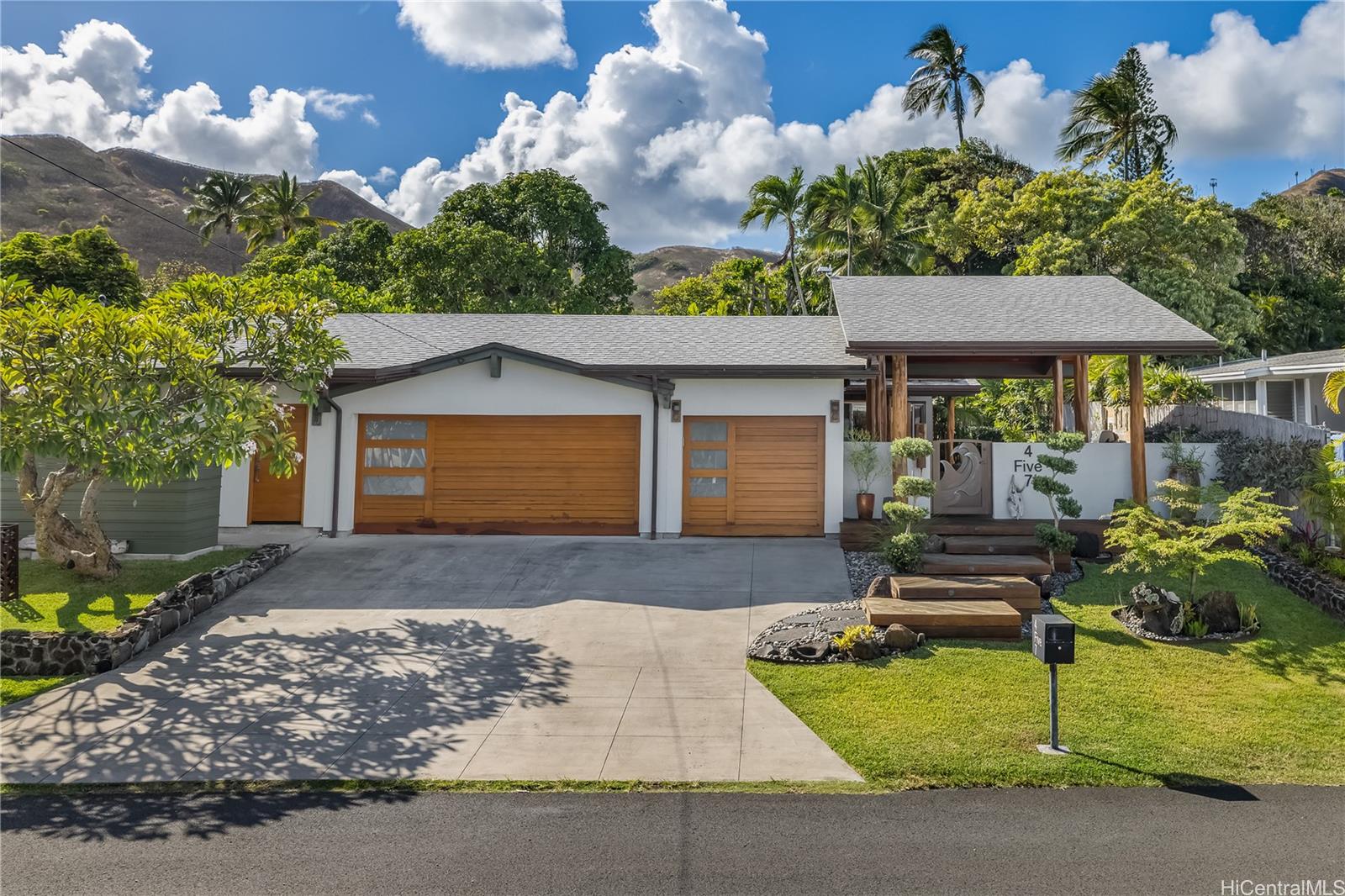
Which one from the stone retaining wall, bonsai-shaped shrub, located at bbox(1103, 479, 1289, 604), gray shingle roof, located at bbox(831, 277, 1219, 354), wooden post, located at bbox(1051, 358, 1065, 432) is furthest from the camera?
wooden post, located at bbox(1051, 358, 1065, 432)

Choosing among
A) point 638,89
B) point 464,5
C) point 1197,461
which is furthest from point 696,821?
point 638,89

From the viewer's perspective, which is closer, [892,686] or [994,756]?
[994,756]

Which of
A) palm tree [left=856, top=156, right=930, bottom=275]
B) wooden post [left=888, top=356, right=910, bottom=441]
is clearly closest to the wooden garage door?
wooden post [left=888, top=356, right=910, bottom=441]

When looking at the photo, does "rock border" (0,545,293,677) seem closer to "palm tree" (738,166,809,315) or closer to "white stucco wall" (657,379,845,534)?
"white stucco wall" (657,379,845,534)

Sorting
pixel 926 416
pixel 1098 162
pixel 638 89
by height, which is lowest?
pixel 926 416

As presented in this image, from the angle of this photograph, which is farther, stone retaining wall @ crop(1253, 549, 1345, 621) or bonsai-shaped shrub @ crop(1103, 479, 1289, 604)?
stone retaining wall @ crop(1253, 549, 1345, 621)

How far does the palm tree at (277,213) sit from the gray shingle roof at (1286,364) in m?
41.9

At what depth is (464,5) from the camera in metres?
14.4

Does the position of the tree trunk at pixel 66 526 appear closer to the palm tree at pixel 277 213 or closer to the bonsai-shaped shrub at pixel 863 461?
the bonsai-shaped shrub at pixel 863 461

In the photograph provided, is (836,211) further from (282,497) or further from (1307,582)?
(282,497)

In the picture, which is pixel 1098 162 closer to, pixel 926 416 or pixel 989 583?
pixel 926 416

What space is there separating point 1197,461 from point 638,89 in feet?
51.0

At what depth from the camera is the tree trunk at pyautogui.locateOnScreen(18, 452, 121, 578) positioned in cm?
962

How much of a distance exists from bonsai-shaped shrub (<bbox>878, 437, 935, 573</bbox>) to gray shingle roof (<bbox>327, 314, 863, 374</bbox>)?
73.9 inches
